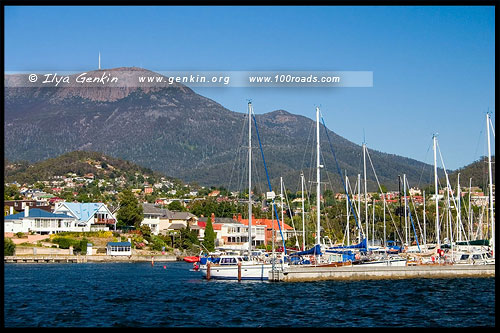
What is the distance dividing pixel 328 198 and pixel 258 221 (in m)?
37.8

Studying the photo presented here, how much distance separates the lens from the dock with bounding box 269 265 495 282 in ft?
168

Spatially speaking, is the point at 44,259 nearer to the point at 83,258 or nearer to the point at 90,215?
the point at 83,258

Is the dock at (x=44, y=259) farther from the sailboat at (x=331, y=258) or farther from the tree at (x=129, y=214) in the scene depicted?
the sailboat at (x=331, y=258)

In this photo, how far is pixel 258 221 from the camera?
119 m

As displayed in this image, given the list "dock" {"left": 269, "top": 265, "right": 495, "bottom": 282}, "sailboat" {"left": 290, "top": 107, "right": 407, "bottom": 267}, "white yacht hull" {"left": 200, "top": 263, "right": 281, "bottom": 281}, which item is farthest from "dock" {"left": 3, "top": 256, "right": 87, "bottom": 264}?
"dock" {"left": 269, "top": 265, "right": 495, "bottom": 282}

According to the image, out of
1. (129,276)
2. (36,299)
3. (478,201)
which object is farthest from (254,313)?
(478,201)

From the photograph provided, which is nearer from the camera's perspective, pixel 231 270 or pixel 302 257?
pixel 231 270

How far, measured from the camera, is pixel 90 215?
364 feet

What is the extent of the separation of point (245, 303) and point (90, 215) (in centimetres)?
7580

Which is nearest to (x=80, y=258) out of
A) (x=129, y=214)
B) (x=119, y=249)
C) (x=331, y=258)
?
(x=119, y=249)

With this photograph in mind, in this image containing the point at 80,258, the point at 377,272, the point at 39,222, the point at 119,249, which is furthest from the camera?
the point at 39,222

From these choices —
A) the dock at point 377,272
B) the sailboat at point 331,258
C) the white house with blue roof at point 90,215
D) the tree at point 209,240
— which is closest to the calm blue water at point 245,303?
the dock at point 377,272

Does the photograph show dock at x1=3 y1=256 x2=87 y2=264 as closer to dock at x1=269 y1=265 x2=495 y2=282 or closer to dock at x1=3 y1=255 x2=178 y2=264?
dock at x1=3 y1=255 x2=178 y2=264
